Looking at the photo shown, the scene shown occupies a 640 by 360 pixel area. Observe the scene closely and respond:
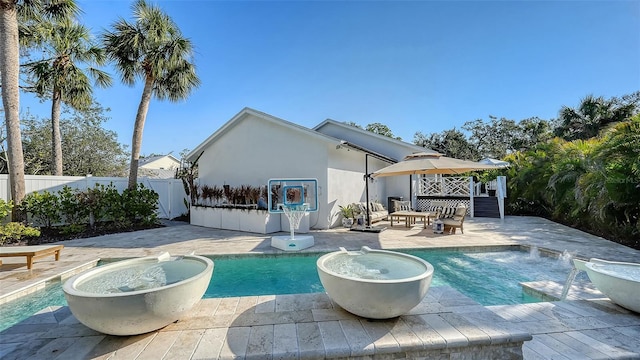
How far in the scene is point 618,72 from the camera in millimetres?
12633

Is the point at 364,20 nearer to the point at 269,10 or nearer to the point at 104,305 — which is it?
the point at 269,10

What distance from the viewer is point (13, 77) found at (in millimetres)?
9758

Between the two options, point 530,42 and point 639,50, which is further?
point 530,42

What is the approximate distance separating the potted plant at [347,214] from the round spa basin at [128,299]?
30.3ft

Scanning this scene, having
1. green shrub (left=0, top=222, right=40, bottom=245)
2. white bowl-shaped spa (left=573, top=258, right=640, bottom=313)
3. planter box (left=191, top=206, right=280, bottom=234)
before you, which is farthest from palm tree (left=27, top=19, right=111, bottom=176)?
white bowl-shaped spa (left=573, top=258, right=640, bottom=313)

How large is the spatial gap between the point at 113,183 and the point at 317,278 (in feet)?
42.2

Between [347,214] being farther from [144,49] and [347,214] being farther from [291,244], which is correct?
[144,49]

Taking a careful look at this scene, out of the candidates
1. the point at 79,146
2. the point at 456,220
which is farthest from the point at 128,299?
the point at 79,146

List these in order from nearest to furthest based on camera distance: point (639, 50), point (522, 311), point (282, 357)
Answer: point (282, 357) < point (522, 311) < point (639, 50)

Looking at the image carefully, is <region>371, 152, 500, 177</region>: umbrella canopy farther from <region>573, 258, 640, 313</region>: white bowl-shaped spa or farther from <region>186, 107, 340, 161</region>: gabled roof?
<region>573, 258, 640, 313</region>: white bowl-shaped spa

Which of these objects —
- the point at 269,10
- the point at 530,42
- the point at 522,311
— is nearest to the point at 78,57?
the point at 269,10

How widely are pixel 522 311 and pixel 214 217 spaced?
12388 mm

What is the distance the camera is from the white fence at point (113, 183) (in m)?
11.6

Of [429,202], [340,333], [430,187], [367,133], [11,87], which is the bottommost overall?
[340,333]
